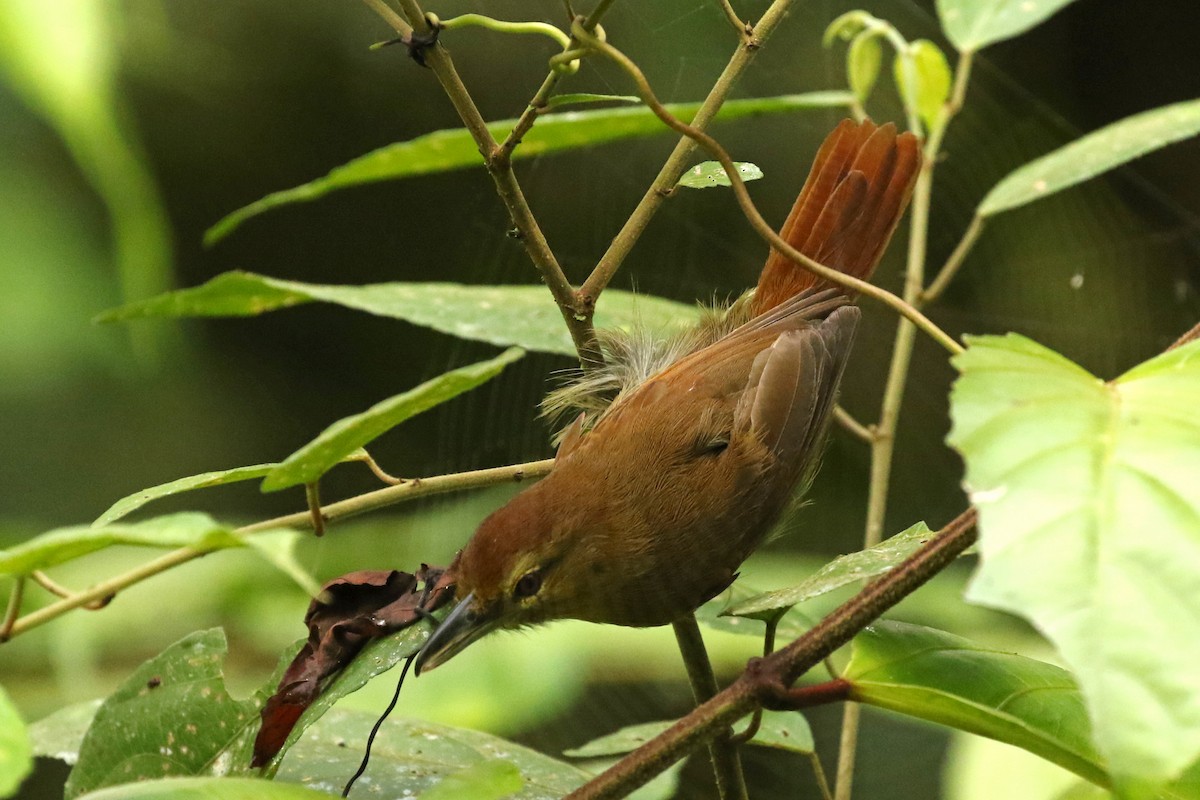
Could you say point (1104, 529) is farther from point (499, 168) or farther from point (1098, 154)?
point (1098, 154)

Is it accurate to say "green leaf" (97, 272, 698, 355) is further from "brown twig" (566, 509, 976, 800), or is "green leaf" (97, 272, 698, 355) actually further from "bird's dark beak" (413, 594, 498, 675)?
"brown twig" (566, 509, 976, 800)

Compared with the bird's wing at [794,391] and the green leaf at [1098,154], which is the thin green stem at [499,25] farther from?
the green leaf at [1098,154]

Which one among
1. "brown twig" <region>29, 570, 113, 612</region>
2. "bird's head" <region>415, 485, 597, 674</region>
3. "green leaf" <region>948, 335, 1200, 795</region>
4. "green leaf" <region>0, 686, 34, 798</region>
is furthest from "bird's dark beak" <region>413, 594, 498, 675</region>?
"green leaf" <region>948, 335, 1200, 795</region>

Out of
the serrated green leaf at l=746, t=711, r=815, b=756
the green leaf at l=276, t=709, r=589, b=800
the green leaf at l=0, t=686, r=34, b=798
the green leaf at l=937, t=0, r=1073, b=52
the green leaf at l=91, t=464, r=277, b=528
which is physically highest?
the green leaf at l=937, t=0, r=1073, b=52

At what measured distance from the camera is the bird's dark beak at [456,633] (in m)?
1.01

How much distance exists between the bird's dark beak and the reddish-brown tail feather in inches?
26.3

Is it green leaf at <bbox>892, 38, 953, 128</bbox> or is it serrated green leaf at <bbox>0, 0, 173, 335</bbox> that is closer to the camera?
serrated green leaf at <bbox>0, 0, 173, 335</bbox>

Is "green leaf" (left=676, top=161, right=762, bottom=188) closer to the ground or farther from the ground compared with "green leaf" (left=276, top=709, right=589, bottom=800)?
farther from the ground

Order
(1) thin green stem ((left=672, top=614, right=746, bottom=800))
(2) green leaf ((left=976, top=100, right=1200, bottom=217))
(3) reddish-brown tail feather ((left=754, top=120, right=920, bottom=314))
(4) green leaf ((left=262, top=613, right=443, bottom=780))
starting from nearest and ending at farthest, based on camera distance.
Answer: (4) green leaf ((left=262, top=613, right=443, bottom=780)), (1) thin green stem ((left=672, top=614, right=746, bottom=800)), (2) green leaf ((left=976, top=100, right=1200, bottom=217)), (3) reddish-brown tail feather ((left=754, top=120, right=920, bottom=314))

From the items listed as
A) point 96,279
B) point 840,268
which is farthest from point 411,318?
point 96,279

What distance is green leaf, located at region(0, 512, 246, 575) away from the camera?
524mm

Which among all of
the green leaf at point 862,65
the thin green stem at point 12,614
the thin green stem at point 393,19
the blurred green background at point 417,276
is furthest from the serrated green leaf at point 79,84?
the blurred green background at point 417,276

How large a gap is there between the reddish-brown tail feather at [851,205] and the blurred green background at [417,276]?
110 cm

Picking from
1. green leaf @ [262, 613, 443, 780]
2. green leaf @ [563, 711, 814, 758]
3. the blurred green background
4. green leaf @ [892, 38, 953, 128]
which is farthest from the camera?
the blurred green background
